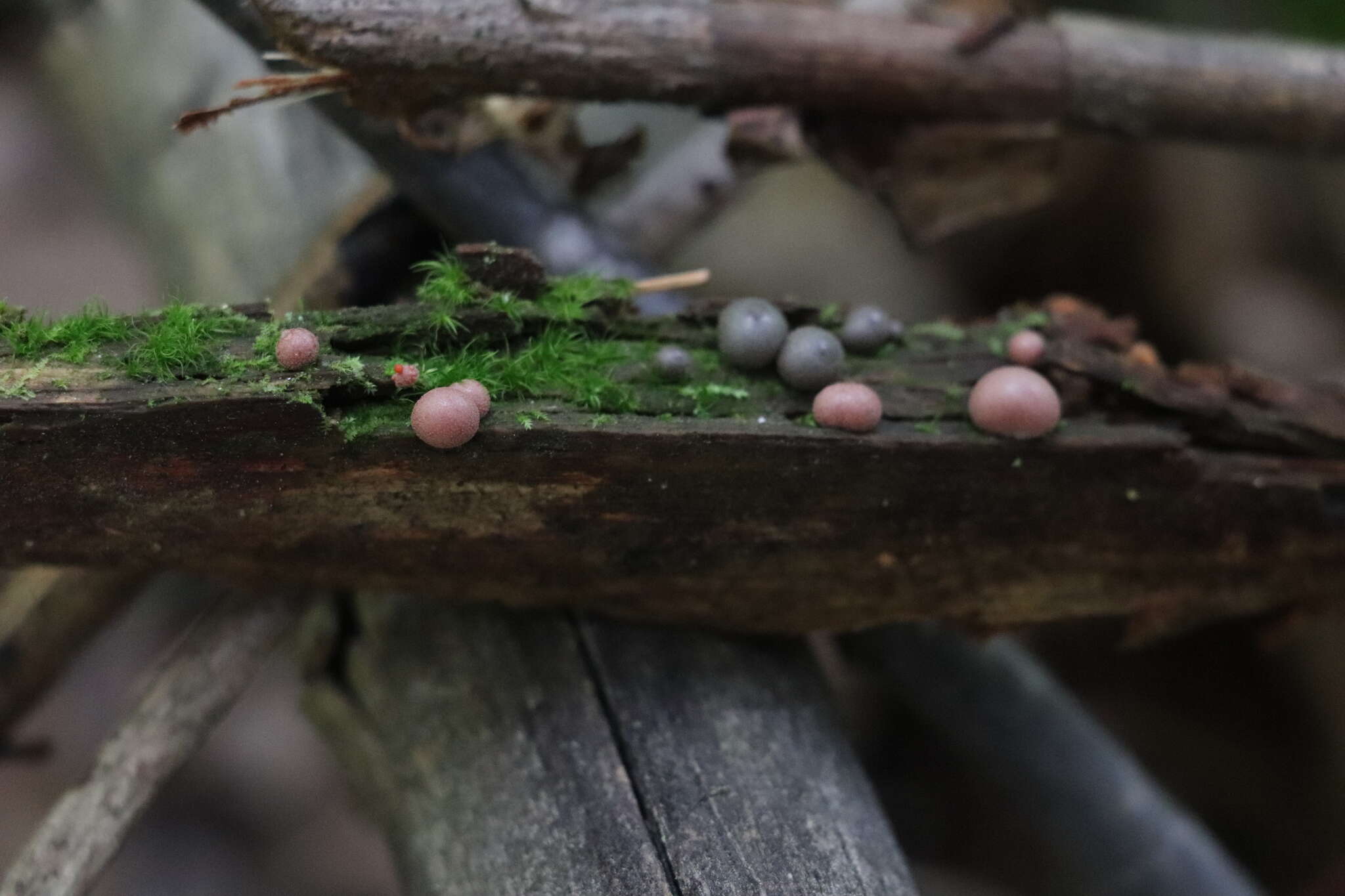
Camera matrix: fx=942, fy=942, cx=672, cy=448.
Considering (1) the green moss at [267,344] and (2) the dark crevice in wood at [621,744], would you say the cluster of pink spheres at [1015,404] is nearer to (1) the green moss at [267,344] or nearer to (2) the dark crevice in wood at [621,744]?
(2) the dark crevice in wood at [621,744]

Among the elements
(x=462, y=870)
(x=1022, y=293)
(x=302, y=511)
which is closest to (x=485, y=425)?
(x=302, y=511)

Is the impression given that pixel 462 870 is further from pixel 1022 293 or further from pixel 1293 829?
pixel 1022 293

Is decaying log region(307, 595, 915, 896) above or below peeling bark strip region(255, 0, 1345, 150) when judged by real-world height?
below

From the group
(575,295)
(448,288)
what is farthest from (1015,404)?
(448,288)

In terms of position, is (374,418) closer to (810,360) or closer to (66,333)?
(66,333)

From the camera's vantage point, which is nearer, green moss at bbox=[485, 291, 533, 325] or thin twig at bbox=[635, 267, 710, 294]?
green moss at bbox=[485, 291, 533, 325]

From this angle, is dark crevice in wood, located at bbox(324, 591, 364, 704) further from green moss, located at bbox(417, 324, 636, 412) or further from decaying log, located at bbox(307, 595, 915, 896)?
green moss, located at bbox(417, 324, 636, 412)

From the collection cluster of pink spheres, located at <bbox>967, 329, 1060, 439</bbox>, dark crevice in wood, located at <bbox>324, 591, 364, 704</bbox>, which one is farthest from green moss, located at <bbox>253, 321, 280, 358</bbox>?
cluster of pink spheres, located at <bbox>967, 329, 1060, 439</bbox>
